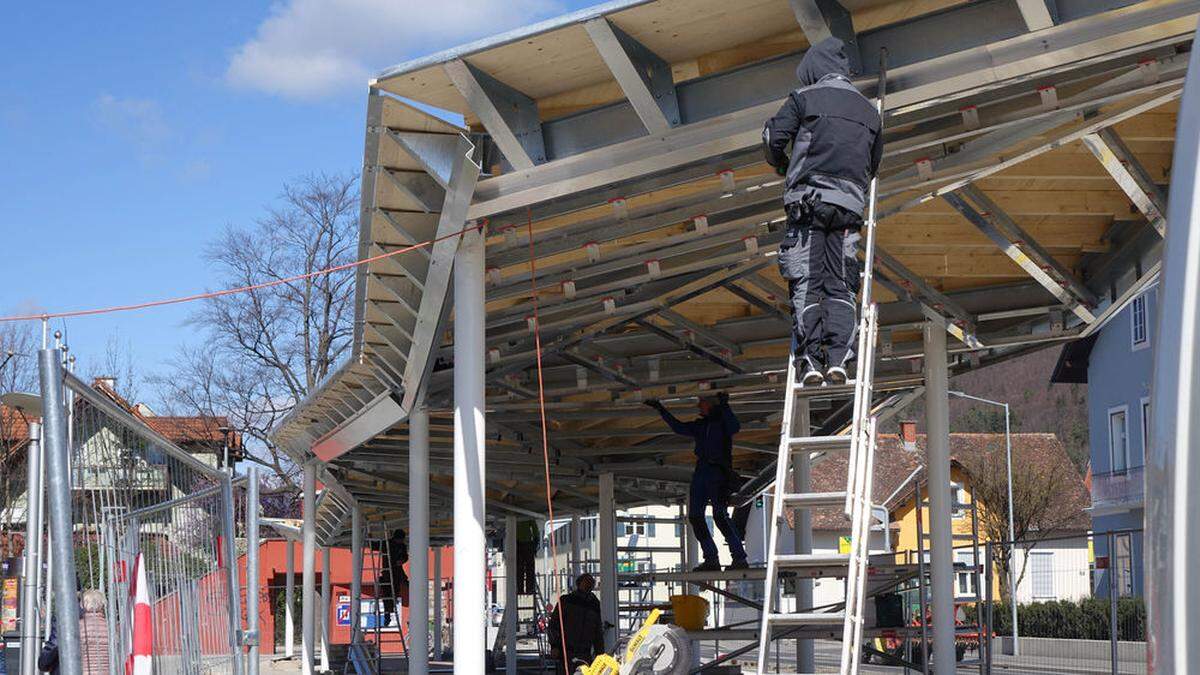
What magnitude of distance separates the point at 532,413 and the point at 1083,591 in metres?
32.3

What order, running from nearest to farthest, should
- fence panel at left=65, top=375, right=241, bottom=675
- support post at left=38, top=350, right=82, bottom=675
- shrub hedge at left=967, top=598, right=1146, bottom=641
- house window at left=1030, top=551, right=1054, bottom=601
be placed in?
1. support post at left=38, top=350, right=82, bottom=675
2. fence panel at left=65, top=375, right=241, bottom=675
3. shrub hedge at left=967, top=598, right=1146, bottom=641
4. house window at left=1030, top=551, right=1054, bottom=601

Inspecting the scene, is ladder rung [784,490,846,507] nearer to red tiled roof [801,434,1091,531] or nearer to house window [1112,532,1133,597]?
house window [1112,532,1133,597]

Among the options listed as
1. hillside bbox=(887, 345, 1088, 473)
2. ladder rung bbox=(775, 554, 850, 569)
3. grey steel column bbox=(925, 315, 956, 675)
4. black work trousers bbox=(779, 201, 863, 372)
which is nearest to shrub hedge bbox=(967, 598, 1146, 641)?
grey steel column bbox=(925, 315, 956, 675)

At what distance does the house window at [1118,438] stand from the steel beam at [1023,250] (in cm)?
3395

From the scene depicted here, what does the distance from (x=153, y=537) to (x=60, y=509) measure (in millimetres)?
2608

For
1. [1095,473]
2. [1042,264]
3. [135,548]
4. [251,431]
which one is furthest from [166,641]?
[1095,473]

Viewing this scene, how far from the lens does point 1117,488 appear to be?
1838 inches

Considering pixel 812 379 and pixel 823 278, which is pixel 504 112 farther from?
pixel 812 379

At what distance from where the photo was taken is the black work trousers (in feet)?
25.8

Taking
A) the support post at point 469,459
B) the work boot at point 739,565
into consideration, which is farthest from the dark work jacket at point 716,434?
the support post at point 469,459

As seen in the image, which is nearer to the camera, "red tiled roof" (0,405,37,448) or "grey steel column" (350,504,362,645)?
"grey steel column" (350,504,362,645)

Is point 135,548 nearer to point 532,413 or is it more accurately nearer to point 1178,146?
point 1178,146

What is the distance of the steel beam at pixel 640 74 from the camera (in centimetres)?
886

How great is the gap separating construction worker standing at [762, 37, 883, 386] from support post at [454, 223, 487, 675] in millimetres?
3392
